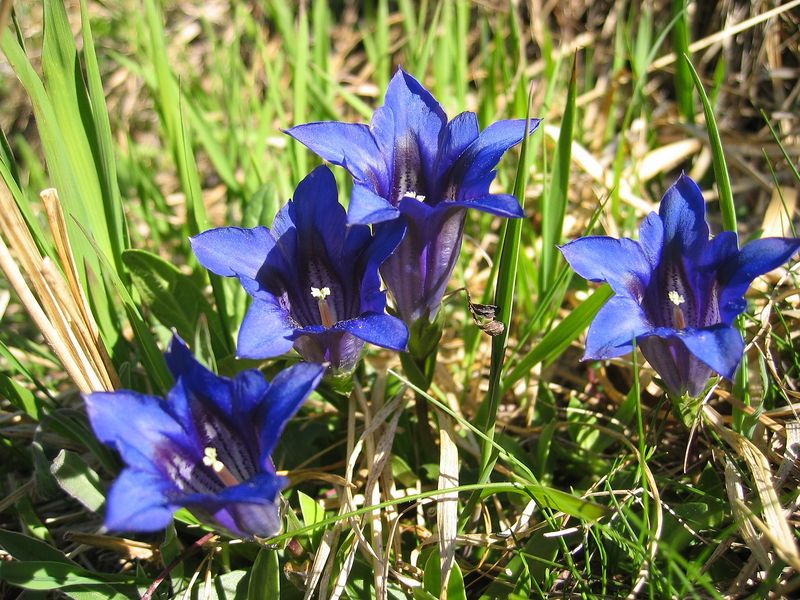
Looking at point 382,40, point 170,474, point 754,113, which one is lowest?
point 170,474

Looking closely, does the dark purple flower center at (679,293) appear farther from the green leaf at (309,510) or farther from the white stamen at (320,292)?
the green leaf at (309,510)

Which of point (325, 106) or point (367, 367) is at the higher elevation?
point (325, 106)

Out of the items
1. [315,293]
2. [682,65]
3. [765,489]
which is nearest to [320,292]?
[315,293]

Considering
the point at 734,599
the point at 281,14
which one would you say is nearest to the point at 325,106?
the point at 281,14

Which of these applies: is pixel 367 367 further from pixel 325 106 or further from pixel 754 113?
pixel 754 113

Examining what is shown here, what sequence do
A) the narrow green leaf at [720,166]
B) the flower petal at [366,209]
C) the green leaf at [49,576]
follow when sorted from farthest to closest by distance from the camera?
the narrow green leaf at [720,166], the green leaf at [49,576], the flower petal at [366,209]

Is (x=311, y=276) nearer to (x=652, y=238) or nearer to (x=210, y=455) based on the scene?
(x=210, y=455)

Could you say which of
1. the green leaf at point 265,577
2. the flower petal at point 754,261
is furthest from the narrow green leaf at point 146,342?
the flower petal at point 754,261
